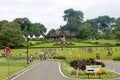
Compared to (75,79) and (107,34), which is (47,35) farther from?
(75,79)

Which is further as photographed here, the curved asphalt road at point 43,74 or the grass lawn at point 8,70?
the grass lawn at point 8,70

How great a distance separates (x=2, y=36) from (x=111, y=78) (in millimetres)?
97453

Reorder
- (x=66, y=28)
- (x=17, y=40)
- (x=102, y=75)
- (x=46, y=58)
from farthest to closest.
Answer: (x=66, y=28), (x=17, y=40), (x=46, y=58), (x=102, y=75)

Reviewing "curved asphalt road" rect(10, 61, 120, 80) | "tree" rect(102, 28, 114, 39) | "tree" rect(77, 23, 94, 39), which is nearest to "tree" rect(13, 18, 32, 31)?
"tree" rect(77, 23, 94, 39)

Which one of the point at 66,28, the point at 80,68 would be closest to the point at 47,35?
the point at 66,28

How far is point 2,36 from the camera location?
124562 mm

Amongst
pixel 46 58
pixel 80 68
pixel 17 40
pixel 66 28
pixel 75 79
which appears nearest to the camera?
pixel 75 79

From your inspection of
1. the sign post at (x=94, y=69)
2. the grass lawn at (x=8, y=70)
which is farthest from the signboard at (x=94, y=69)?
the grass lawn at (x=8, y=70)

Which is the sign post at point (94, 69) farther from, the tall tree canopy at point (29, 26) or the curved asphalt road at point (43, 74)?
the tall tree canopy at point (29, 26)

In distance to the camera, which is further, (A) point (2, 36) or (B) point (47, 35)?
(B) point (47, 35)

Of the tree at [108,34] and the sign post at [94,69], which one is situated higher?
the tree at [108,34]

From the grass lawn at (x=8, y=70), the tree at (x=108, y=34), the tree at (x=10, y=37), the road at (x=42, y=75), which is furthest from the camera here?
the tree at (x=108, y=34)

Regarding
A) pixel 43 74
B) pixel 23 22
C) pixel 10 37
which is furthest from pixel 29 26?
pixel 43 74

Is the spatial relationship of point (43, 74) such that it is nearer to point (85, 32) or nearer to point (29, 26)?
point (85, 32)
